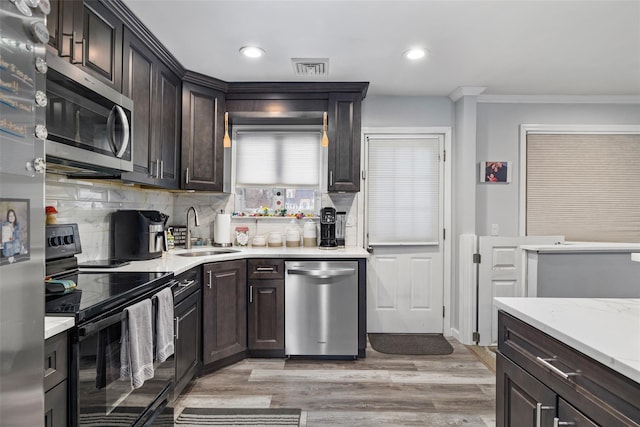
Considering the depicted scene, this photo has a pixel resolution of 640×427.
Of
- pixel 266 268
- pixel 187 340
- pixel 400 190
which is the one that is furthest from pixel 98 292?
pixel 400 190

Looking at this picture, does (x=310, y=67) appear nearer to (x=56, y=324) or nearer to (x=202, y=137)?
(x=202, y=137)

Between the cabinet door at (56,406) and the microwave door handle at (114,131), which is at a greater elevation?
the microwave door handle at (114,131)

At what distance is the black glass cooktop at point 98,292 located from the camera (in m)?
1.28

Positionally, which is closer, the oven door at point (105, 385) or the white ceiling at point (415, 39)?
the oven door at point (105, 385)

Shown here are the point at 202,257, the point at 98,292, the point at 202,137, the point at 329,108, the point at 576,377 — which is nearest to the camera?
the point at 576,377

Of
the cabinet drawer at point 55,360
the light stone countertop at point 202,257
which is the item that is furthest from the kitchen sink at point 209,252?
the cabinet drawer at point 55,360

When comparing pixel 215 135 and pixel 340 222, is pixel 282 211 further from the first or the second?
pixel 215 135

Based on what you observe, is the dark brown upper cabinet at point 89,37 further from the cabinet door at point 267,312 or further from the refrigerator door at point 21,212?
the cabinet door at point 267,312

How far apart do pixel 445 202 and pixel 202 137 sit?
247 cm

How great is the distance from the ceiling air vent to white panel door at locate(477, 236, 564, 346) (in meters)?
2.17

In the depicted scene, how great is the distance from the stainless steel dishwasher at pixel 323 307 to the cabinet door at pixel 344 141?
31.1 inches

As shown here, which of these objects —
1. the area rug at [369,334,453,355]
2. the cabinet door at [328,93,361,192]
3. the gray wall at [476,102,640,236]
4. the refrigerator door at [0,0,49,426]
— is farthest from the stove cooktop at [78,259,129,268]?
the gray wall at [476,102,640,236]

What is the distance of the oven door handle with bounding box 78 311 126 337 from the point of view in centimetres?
123

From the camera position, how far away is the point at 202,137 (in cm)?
312
